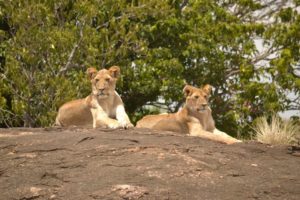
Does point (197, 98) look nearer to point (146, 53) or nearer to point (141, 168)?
point (141, 168)

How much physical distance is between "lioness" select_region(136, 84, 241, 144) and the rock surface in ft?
5.63

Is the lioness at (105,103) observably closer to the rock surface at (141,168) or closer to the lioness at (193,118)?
the lioness at (193,118)

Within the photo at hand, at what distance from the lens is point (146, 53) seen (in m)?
19.7

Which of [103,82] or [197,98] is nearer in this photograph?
[103,82]

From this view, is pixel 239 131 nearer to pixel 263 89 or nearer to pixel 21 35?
pixel 263 89

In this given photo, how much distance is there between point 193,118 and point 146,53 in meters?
9.50

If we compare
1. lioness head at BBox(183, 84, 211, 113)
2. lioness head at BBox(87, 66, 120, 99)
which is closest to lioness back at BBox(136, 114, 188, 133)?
lioness head at BBox(183, 84, 211, 113)

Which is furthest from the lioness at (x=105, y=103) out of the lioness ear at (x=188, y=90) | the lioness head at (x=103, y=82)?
the lioness ear at (x=188, y=90)

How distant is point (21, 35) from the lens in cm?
1808

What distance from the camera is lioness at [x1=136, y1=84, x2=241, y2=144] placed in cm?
1023

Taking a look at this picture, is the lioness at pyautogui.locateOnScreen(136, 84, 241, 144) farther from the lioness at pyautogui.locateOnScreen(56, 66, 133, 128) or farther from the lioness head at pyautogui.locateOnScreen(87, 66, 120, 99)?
the lioness head at pyautogui.locateOnScreen(87, 66, 120, 99)

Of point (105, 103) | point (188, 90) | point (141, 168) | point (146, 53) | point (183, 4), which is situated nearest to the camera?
point (141, 168)

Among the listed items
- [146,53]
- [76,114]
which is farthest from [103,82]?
[146,53]

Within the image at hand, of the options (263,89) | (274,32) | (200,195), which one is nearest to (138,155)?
(200,195)
